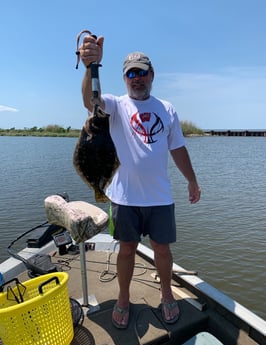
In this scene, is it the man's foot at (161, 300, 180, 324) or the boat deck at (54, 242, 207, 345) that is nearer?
the boat deck at (54, 242, 207, 345)

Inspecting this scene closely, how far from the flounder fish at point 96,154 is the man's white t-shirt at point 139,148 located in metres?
0.30

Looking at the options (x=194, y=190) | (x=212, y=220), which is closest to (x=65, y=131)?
(x=212, y=220)

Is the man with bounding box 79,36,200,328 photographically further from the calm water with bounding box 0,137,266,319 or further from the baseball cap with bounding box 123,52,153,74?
the calm water with bounding box 0,137,266,319

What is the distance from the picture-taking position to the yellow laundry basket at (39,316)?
2.12 meters

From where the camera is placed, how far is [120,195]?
2680 millimetres

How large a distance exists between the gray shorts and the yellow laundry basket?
626 mm

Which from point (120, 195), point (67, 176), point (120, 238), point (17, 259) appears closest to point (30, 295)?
point (120, 238)

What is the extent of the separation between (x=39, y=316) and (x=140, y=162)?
142cm

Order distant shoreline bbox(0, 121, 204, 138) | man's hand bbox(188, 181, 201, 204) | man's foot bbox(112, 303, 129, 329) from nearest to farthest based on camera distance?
man's foot bbox(112, 303, 129, 329), man's hand bbox(188, 181, 201, 204), distant shoreline bbox(0, 121, 204, 138)

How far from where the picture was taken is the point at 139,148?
261cm

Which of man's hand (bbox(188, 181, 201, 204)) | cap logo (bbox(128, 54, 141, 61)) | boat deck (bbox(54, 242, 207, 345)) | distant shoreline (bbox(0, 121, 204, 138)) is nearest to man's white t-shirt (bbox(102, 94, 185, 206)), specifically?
cap logo (bbox(128, 54, 141, 61))

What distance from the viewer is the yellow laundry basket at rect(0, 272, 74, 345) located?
83.6 inches

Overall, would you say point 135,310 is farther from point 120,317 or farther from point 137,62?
point 137,62

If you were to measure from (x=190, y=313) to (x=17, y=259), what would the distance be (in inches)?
88.7
